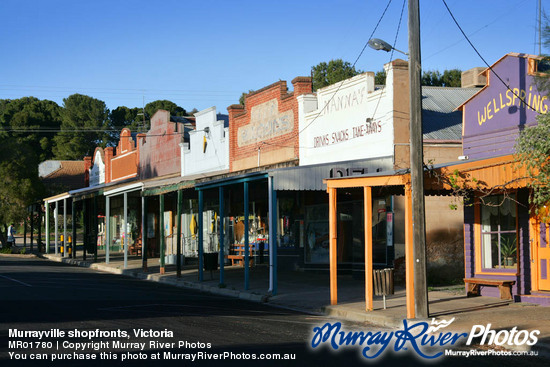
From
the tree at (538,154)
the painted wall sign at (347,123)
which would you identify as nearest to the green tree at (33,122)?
the painted wall sign at (347,123)

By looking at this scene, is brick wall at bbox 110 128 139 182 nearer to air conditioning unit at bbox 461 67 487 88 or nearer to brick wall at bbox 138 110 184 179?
brick wall at bbox 138 110 184 179

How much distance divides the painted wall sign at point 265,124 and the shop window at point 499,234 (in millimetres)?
10616

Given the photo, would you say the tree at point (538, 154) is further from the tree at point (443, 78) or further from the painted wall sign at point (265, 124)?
the tree at point (443, 78)

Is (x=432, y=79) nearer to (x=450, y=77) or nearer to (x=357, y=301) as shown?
(x=450, y=77)

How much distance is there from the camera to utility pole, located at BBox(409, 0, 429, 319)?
44.5 ft

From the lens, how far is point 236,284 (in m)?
21.8

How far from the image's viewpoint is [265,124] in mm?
28062

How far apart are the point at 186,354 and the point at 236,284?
11977 mm

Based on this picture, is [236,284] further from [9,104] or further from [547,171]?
[9,104]

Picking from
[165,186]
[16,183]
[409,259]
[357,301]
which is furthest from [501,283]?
[16,183]

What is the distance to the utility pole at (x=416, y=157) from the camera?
44.5ft

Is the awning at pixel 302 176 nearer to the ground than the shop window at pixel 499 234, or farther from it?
farther from it

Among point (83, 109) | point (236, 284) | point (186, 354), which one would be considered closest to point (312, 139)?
point (236, 284)

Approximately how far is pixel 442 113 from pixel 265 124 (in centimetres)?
752
